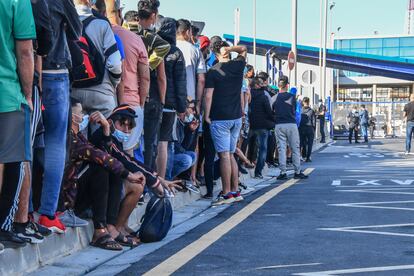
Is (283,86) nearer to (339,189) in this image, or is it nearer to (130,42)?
(339,189)

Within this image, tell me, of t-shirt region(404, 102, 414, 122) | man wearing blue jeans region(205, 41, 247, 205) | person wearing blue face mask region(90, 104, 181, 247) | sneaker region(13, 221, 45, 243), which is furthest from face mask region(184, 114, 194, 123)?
t-shirt region(404, 102, 414, 122)

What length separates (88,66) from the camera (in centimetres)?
643

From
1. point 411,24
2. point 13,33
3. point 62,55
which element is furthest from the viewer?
point 411,24

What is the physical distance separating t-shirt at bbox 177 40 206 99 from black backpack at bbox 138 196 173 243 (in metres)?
3.04

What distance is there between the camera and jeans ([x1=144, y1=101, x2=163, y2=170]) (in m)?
7.87

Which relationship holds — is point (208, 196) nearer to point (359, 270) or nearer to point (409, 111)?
point (359, 270)

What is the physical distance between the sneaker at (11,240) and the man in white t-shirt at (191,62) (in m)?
4.79

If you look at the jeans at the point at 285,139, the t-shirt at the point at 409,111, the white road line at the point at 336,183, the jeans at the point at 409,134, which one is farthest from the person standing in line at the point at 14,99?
the t-shirt at the point at 409,111

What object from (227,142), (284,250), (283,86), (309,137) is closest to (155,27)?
(227,142)

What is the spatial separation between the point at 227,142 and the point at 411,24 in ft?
367

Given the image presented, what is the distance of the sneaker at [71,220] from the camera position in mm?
6023

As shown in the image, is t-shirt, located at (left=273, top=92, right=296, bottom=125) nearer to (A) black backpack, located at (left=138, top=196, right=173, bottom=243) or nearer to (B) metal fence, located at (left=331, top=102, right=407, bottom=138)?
(A) black backpack, located at (left=138, top=196, right=173, bottom=243)

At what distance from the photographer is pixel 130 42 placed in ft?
24.1

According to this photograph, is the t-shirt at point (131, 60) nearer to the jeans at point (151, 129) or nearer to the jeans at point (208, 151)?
the jeans at point (151, 129)
